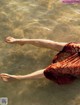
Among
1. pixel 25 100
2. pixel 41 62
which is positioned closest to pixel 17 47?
pixel 41 62

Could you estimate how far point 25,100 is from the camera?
11.1ft

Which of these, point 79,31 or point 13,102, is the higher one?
point 79,31

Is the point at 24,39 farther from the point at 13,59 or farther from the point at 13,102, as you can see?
the point at 13,102

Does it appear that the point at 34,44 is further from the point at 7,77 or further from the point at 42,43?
the point at 7,77

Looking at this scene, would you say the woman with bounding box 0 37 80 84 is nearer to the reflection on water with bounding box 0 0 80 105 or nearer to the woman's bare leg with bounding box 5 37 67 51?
the woman's bare leg with bounding box 5 37 67 51

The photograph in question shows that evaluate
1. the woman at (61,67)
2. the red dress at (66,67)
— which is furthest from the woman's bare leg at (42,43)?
the red dress at (66,67)

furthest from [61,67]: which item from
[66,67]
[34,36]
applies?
[34,36]

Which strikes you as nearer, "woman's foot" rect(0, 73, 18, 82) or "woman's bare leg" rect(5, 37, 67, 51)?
"woman's foot" rect(0, 73, 18, 82)

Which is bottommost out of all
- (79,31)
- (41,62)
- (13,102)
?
(13,102)

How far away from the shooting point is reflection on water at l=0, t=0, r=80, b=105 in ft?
11.2

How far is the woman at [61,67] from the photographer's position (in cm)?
336

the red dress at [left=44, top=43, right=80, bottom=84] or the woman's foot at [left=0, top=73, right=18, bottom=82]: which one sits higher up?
the red dress at [left=44, top=43, right=80, bottom=84]

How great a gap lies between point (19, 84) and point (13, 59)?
0.41m

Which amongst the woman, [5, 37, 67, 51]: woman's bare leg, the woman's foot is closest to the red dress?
the woman
